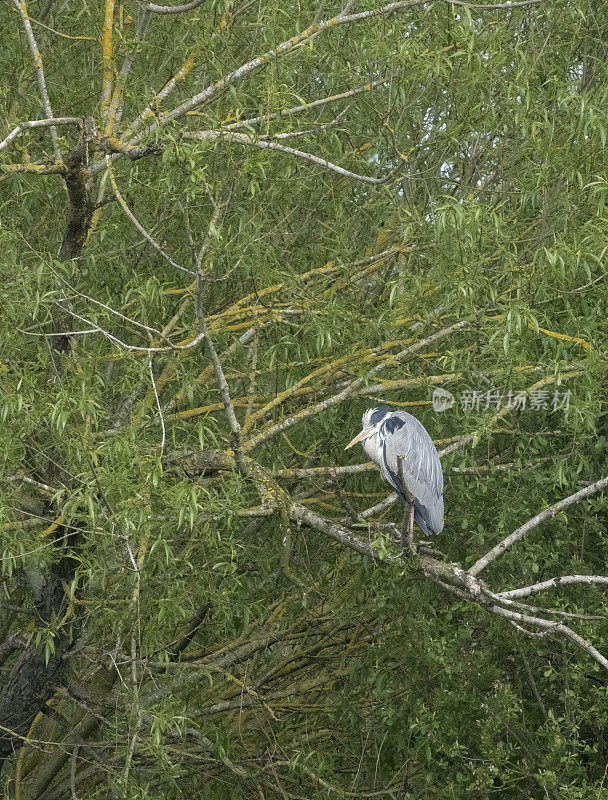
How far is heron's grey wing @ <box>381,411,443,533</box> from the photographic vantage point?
11.9 ft

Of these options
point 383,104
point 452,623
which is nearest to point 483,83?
point 383,104

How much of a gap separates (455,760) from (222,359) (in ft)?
6.91

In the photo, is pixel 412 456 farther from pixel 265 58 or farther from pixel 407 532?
pixel 265 58

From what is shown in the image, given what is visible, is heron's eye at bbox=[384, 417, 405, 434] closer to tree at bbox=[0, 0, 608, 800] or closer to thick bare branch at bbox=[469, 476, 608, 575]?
tree at bbox=[0, 0, 608, 800]

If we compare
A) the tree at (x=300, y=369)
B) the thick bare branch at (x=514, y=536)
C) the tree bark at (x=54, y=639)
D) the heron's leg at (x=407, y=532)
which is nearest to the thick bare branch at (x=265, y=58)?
the tree at (x=300, y=369)

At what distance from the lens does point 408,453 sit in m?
3.63

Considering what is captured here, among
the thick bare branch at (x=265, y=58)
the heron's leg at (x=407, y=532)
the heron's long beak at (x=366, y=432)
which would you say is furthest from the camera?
the heron's long beak at (x=366, y=432)

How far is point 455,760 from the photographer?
435cm

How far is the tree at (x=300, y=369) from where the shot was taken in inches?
136

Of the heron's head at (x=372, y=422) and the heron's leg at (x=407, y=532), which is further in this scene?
the heron's head at (x=372, y=422)

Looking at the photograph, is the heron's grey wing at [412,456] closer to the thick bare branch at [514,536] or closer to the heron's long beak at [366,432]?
the heron's long beak at [366,432]

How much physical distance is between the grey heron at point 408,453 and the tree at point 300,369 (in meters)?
0.19

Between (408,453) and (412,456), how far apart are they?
28 mm

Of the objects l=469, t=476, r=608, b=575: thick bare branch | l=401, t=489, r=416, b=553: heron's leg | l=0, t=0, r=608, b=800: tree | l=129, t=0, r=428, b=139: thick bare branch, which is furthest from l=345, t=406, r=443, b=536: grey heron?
l=129, t=0, r=428, b=139: thick bare branch
